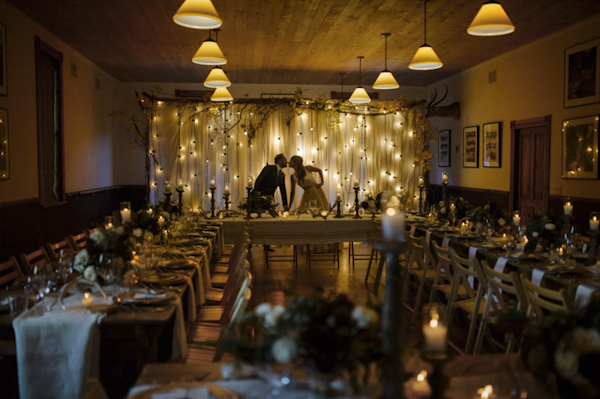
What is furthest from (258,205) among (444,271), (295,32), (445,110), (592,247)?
(445,110)

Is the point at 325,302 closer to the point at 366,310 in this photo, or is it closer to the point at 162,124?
the point at 366,310

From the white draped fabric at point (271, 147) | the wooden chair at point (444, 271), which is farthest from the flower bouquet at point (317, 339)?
the white draped fabric at point (271, 147)

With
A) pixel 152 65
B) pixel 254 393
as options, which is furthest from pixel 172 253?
pixel 152 65

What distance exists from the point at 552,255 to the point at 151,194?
8.46 meters

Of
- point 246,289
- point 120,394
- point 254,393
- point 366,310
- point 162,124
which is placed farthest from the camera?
point 162,124

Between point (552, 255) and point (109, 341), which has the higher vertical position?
point (552, 255)

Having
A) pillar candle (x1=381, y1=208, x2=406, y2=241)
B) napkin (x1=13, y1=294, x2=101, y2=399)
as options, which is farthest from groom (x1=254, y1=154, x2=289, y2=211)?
pillar candle (x1=381, y1=208, x2=406, y2=241)

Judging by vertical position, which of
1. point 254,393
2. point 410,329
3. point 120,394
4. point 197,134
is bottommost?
point 120,394

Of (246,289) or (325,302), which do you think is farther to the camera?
(246,289)

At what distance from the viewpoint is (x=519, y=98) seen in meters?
8.34

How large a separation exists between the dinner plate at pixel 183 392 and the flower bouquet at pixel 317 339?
20cm

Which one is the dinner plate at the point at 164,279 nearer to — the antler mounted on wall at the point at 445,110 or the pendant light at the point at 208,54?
the pendant light at the point at 208,54

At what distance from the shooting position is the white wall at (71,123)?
6.16m

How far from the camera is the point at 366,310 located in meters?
1.51
